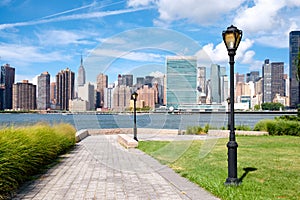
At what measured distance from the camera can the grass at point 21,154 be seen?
646 cm

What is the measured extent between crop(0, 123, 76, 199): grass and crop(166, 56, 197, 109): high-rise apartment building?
17.7ft

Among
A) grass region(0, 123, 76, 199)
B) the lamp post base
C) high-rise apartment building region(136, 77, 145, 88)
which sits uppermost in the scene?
high-rise apartment building region(136, 77, 145, 88)

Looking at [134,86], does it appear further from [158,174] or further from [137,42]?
[158,174]

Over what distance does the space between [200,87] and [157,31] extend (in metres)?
4.23

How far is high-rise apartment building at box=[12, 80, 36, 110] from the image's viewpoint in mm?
36016

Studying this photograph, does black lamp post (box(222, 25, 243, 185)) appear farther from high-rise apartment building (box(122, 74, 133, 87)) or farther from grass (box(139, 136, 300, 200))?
high-rise apartment building (box(122, 74, 133, 87))

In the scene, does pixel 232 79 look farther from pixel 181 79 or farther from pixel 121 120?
pixel 121 120

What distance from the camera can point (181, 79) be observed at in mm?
13781

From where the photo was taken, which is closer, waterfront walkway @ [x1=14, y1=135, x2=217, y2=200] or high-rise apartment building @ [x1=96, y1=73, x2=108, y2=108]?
waterfront walkway @ [x1=14, y1=135, x2=217, y2=200]

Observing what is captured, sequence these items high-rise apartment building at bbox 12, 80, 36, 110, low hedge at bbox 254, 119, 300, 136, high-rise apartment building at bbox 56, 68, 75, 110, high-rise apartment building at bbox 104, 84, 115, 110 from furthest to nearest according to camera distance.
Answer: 1. high-rise apartment building at bbox 12, 80, 36, 110
2. low hedge at bbox 254, 119, 300, 136
3. high-rise apartment building at bbox 56, 68, 75, 110
4. high-rise apartment building at bbox 104, 84, 115, 110

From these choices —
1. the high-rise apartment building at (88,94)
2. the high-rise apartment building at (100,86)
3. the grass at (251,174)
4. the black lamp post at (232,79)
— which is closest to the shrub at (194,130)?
the grass at (251,174)

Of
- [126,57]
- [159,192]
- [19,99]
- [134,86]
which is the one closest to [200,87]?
[134,86]

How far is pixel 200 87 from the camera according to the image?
49.8 ft

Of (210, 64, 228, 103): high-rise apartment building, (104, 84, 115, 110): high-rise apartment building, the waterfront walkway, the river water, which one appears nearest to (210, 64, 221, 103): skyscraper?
(210, 64, 228, 103): high-rise apartment building
